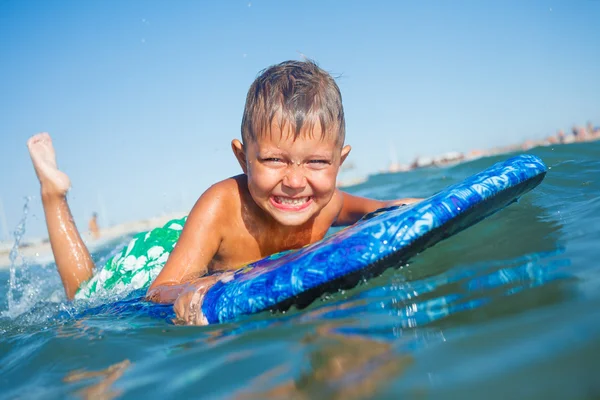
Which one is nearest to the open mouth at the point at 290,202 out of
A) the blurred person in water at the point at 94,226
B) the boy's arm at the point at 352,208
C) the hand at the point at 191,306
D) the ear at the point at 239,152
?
the ear at the point at 239,152

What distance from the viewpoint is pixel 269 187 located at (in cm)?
294

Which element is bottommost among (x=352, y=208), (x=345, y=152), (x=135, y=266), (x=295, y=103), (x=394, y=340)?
(x=394, y=340)

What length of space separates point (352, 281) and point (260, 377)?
842mm

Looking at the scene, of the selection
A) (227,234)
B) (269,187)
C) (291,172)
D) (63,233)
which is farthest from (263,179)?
(63,233)

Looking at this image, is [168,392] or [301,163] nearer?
[168,392]

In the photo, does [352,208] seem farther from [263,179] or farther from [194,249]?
[194,249]

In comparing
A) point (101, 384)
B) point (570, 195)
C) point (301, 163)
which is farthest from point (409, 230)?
point (570, 195)

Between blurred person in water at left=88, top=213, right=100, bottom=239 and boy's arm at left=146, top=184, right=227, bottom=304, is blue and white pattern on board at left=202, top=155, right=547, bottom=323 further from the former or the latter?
blurred person in water at left=88, top=213, right=100, bottom=239

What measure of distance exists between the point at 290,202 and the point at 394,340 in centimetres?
168

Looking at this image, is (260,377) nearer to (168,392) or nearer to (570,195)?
(168,392)

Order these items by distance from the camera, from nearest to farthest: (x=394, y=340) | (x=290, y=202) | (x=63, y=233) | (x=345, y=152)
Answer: (x=394, y=340) < (x=290, y=202) < (x=345, y=152) < (x=63, y=233)

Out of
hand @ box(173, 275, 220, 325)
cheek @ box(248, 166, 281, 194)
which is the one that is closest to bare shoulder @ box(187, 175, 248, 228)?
cheek @ box(248, 166, 281, 194)

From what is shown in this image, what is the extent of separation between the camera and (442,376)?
117cm

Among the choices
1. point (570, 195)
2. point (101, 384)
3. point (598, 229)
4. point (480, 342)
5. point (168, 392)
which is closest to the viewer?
point (480, 342)
